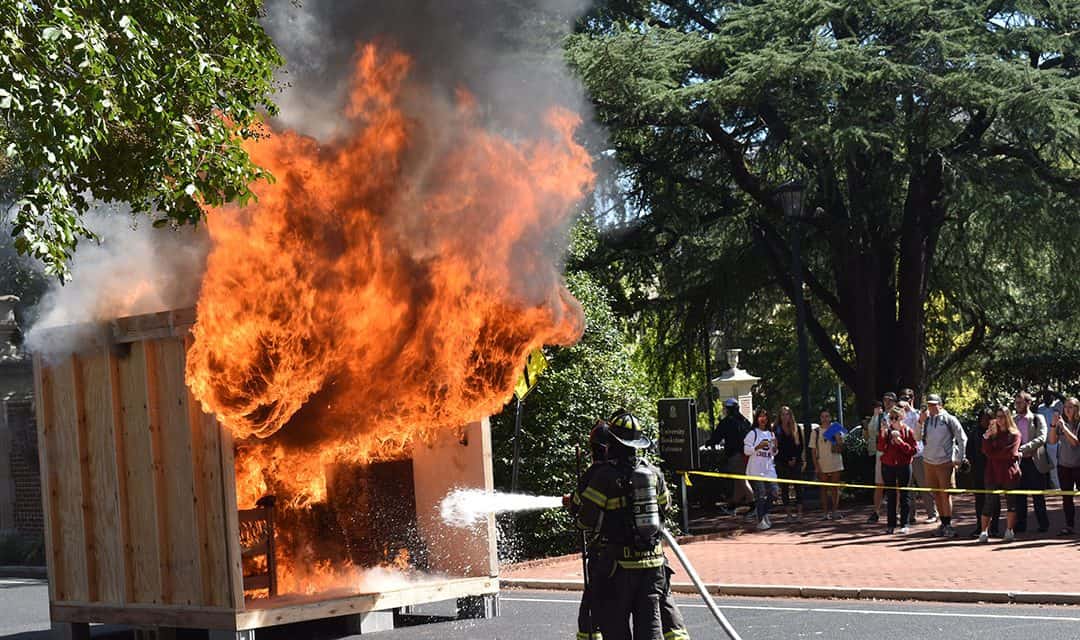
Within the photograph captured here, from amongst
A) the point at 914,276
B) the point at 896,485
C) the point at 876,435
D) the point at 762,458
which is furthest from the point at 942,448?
the point at 914,276

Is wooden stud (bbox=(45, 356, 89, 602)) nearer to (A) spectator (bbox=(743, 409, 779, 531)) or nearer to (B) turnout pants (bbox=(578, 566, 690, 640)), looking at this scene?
(B) turnout pants (bbox=(578, 566, 690, 640))

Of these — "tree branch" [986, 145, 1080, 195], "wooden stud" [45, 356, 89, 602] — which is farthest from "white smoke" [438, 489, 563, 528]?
"tree branch" [986, 145, 1080, 195]

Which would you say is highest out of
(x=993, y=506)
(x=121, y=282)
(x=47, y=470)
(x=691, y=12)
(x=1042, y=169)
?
(x=691, y=12)

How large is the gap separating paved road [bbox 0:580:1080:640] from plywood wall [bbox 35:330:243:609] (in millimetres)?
1271

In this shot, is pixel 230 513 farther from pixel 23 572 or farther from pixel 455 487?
pixel 23 572

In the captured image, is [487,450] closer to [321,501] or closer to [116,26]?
[321,501]

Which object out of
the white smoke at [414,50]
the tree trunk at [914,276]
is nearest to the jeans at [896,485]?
the white smoke at [414,50]

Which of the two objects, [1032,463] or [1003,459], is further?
[1032,463]

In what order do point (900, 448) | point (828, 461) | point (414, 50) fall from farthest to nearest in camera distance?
point (828, 461) < point (900, 448) < point (414, 50)

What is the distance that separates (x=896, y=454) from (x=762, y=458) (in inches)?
92.9

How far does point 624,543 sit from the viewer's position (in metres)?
8.14

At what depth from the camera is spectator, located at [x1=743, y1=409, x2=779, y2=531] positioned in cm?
1811

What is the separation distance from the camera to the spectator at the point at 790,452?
762 inches

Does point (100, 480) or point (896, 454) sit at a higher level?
point (100, 480)
